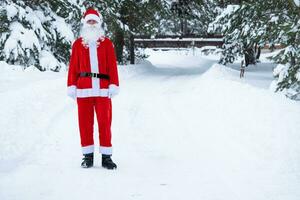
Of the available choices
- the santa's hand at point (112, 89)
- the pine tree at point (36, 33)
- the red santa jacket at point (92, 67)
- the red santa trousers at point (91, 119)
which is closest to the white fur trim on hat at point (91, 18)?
the red santa jacket at point (92, 67)

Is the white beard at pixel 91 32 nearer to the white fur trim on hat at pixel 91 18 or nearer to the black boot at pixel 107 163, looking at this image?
the white fur trim on hat at pixel 91 18

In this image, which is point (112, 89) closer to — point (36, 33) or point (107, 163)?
point (107, 163)

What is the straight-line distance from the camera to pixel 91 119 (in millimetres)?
5566

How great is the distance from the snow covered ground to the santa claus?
0.34m

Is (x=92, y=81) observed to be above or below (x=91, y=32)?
below

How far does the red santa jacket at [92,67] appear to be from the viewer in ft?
17.8

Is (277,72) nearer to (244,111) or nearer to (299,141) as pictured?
(244,111)

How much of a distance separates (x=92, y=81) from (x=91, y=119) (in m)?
0.50

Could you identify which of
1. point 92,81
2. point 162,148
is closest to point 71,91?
point 92,81

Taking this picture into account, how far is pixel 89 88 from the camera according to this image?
17.8ft

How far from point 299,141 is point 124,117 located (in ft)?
12.6

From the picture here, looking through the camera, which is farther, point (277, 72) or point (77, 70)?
point (277, 72)

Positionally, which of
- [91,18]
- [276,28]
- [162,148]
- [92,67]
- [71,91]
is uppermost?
[91,18]

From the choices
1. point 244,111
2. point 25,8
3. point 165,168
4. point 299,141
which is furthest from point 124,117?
point 25,8
